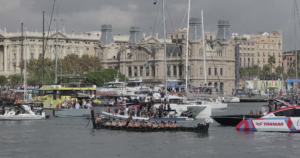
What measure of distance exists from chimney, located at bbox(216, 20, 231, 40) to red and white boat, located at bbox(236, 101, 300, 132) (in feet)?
425

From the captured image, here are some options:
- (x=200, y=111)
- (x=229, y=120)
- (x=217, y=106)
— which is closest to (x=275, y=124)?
(x=229, y=120)

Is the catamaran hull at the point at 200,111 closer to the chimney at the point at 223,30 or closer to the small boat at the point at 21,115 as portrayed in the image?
the small boat at the point at 21,115

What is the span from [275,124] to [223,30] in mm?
132684

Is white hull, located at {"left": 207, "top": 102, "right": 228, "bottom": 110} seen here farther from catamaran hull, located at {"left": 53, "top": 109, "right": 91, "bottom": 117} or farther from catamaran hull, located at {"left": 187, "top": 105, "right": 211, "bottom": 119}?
catamaran hull, located at {"left": 53, "top": 109, "right": 91, "bottom": 117}

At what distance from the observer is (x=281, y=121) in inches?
2251

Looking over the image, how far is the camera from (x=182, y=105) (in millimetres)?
79375

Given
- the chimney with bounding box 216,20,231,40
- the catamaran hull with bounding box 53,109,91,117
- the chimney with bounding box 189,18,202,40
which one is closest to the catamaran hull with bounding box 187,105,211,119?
the catamaran hull with bounding box 53,109,91,117

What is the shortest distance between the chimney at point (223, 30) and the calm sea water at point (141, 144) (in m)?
123

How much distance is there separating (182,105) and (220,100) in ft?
90.1

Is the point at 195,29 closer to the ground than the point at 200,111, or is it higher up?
higher up

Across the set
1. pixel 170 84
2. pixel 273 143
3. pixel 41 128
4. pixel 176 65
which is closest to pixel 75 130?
pixel 41 128

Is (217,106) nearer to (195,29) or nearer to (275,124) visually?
(275,124)

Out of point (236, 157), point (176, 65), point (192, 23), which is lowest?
point (236, 157)

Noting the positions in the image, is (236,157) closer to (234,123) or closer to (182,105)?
(234,123)
